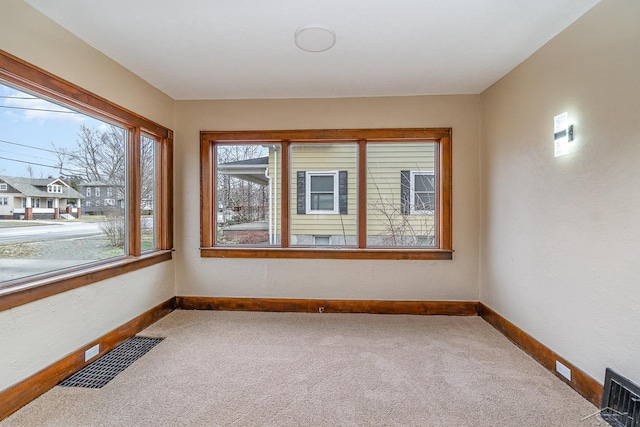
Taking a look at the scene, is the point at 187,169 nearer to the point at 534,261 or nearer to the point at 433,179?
the point at 433,179

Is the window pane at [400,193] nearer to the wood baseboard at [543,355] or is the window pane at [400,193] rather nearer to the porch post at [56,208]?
the wood baseboard at [543,355]

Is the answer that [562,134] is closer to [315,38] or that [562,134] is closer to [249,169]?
[315,38]

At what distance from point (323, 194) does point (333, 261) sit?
0.83 meters

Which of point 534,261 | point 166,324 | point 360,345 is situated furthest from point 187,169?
point 534,261

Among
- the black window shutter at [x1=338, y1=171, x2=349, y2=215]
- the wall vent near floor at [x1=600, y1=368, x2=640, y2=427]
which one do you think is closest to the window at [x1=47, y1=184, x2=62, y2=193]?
the black window shutter at [x1=338, y1=171, x2=349, y2=215]

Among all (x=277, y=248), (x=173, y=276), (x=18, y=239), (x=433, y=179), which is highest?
(x=433, y=179)

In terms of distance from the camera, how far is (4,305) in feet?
6.30

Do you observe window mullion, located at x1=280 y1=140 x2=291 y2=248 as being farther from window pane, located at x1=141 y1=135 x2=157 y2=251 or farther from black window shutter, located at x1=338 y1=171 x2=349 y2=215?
window pane, located at x1=141 y1=135 x2=157 y2=251

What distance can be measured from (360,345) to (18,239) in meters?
2.70

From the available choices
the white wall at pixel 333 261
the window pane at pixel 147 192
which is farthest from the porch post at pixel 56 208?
the white wall at pixel 333 261

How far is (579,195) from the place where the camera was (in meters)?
2.19

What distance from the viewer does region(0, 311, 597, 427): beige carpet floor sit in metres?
1.92

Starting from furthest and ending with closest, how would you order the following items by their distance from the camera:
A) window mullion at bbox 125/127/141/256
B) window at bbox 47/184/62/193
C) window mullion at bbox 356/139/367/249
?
window mullion at bbox 356/139/367/249 → window mullion at bbox 125/127/141/256 → window at bbox 47/184/62/193

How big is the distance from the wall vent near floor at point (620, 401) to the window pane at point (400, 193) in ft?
6.92
